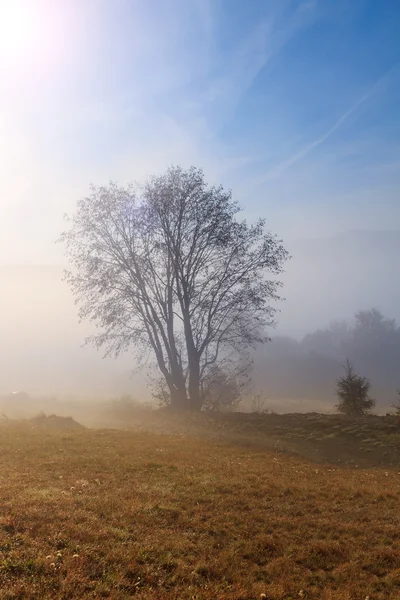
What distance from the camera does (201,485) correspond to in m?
11.5

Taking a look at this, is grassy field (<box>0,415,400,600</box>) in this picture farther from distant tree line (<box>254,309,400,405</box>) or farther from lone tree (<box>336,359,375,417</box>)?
distant tree line (<box>254,309,400,405</box>)

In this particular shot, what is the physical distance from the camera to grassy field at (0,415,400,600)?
6402 millimetres

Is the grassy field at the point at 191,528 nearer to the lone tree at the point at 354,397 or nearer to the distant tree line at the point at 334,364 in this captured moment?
the lone tree at the point at 354,397

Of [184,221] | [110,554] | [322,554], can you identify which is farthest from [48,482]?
[184,221]

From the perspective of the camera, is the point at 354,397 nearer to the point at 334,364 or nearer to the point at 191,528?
the point at 191,528

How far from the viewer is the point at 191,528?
28.2ft

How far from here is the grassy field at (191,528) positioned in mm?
6402

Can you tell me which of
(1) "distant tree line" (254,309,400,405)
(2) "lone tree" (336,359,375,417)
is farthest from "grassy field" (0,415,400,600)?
(1) "distant tree line" (254,309,400,405)

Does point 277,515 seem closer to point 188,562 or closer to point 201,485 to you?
point 201,485

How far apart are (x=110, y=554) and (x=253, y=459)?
9.90 m

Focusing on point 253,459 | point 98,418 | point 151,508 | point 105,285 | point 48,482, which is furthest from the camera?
point 98,418

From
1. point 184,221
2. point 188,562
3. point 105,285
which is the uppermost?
point 184,221

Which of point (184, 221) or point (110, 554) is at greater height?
point (184, 221)

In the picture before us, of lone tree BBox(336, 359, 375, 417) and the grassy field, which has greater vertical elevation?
lone tree BBox(336, 359, 375, 417)
